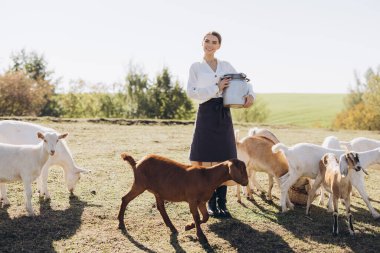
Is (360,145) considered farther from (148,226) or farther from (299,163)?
(148,226)

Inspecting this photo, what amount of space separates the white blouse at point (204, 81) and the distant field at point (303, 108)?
48.9 meters

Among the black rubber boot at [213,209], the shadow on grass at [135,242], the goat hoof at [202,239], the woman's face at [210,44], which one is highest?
the woman's face at [210,44]

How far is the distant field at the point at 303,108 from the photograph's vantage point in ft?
201

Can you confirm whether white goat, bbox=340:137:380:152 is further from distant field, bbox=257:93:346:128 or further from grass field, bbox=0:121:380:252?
distant field, bbox=257:93:346:128

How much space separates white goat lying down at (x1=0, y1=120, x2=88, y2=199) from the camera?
746 centimetres

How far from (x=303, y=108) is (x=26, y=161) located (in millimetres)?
70673

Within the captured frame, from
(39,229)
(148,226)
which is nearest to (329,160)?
(148,226)

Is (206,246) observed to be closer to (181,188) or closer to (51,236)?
(181,188)

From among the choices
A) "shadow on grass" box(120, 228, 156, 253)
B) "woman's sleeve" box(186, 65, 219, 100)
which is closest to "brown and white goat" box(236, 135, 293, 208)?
"woman's sleeve" box(186, 65, 219, 100)

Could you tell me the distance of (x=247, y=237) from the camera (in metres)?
5.80

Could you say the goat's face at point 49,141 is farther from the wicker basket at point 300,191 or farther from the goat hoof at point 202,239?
the wicker basket at point 300,191

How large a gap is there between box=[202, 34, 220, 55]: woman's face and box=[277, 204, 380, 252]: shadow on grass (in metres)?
2.90

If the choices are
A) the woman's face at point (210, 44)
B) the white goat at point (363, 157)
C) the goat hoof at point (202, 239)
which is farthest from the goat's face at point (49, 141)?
the white goat at point (363, 157)

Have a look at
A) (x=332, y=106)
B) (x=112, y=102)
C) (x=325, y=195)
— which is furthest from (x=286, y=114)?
(x=325, y=195)
